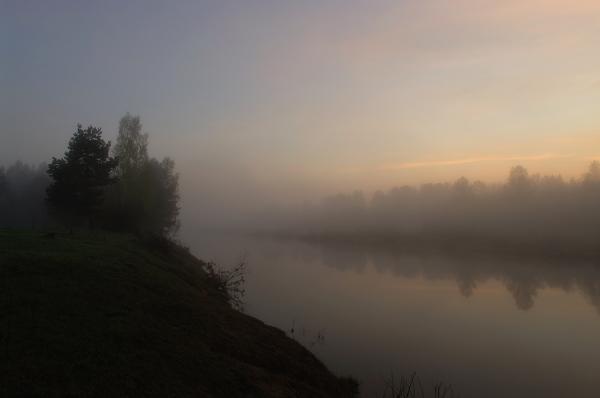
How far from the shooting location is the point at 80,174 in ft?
138

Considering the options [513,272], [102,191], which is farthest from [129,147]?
[513,272]

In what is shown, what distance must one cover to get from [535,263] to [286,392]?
6737cm

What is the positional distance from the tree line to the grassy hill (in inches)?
843

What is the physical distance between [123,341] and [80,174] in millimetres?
35373

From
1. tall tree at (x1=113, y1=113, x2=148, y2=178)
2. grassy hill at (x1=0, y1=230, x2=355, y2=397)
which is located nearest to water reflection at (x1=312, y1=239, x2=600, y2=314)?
grassy hill at (x1=0, y1=230, x2=355, y2=397)

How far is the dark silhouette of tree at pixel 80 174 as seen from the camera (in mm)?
41156

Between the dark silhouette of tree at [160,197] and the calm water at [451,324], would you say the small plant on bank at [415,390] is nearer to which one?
the calm water at [451,324]

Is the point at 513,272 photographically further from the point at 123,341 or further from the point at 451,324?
the point at 123,341

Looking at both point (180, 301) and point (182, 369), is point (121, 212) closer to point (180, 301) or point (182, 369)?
point (180, 301)

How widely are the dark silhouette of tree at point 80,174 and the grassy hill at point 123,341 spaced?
68.4 ft

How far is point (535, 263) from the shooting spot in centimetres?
6669

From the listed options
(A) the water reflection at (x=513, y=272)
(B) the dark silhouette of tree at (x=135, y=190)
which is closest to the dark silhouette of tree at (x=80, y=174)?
(B) the dark silhouette of tree at (x=135, y=190)

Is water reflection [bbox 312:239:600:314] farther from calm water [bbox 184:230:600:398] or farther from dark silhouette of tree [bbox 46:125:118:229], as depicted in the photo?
dark silhouette of tree [bbox 46:125:118:229]

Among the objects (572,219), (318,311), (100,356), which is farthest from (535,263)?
(100,356)
